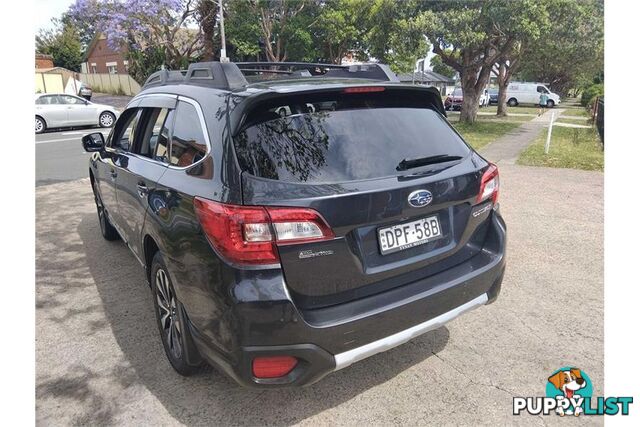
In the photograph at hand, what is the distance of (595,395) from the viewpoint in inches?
106

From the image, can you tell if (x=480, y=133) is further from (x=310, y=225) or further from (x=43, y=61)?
(x=43, y=61)

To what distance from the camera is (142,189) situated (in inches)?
123

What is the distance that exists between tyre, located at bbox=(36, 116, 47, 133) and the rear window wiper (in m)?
18.4

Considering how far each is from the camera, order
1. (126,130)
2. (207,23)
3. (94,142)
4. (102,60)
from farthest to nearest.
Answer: (102,60) → (207,23) → (94,142) → (126,130)

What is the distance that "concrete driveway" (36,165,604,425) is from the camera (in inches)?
101

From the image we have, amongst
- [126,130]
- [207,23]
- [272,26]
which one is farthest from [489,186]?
[272,26]

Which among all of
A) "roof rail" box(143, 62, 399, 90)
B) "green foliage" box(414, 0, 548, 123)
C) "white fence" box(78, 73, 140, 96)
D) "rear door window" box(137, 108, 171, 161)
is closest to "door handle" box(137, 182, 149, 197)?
"rear door window" box(137, 108, 171, 161)

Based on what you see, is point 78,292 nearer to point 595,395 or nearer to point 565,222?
point 595,395

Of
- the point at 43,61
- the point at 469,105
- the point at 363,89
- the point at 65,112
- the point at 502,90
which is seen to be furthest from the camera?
the point at 43,61

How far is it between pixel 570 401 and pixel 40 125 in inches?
758

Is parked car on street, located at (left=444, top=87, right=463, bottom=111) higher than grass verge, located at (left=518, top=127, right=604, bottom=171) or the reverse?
higher

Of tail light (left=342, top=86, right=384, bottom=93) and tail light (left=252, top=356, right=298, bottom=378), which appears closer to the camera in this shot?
tail light (left=252, top=356, right=298, bottom=378)

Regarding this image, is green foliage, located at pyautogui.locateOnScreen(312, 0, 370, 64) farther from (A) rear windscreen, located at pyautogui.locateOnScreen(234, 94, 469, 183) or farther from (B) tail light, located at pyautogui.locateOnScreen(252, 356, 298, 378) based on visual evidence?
(B) tail light, located at pyautogui.locateOnScreen(252, 356, 298, 378)

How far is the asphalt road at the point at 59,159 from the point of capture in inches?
371
